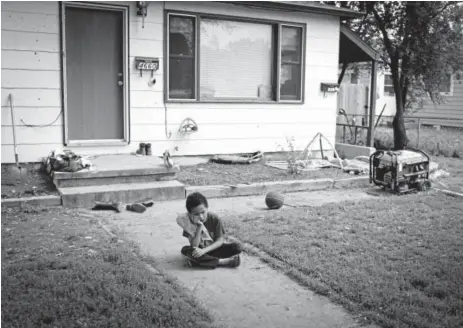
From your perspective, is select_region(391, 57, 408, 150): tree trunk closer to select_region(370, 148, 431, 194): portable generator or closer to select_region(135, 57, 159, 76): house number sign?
select_region(370, 148, 431, 194): portable generator

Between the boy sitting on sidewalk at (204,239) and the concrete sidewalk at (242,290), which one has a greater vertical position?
the boy sitting on sidewalk at (204,239)

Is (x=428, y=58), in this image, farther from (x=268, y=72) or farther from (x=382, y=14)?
(x=268, y=72)

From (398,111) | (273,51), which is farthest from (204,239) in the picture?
(398,111)

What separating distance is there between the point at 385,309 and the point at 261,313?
88 cm

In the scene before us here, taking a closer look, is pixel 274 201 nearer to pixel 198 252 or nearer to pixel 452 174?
pixel 198 252

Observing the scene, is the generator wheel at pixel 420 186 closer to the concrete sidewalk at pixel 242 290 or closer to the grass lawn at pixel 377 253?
the grass lawn at pixel 377 253

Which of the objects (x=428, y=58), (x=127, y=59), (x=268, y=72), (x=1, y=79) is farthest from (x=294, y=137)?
(x=1, y=79)

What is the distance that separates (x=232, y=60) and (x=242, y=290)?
6.91 m

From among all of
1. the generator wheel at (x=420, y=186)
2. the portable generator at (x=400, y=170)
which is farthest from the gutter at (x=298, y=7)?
the generator wheel at (x=420, y=186)

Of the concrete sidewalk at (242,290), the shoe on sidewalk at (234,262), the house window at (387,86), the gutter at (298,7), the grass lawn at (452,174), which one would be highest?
the gutter at (298,7)

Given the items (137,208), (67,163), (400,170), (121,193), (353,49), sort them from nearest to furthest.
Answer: (137,208) < (121,193) < (67,163) < (400,170) < (353,49)

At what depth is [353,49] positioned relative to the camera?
1244cm

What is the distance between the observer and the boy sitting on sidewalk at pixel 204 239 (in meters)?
4.56

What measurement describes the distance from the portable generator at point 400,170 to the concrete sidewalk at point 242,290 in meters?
3.86
